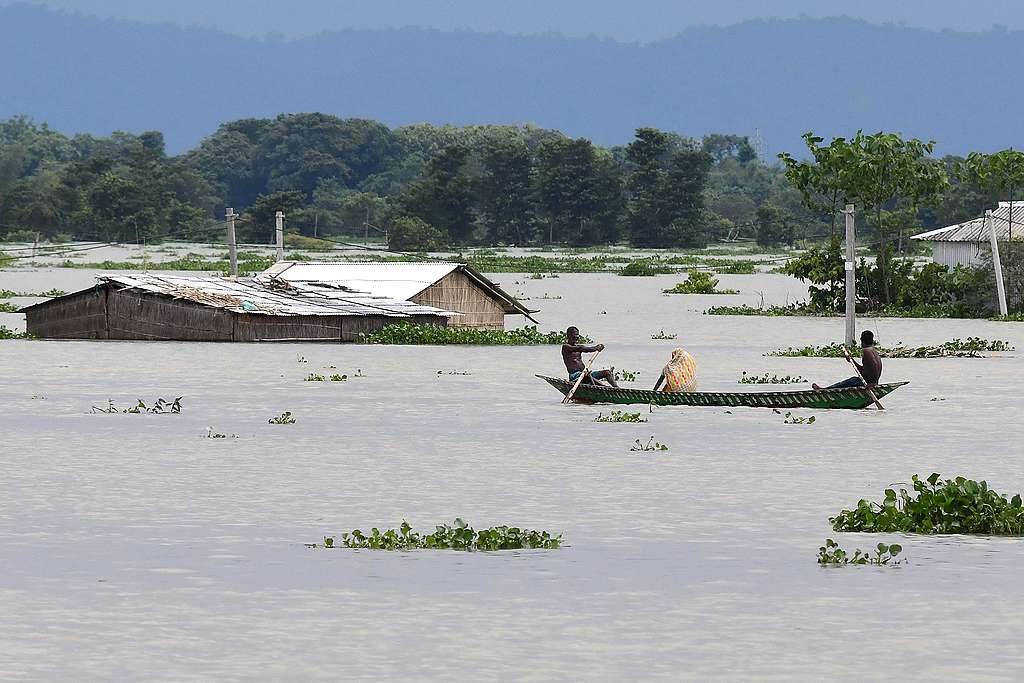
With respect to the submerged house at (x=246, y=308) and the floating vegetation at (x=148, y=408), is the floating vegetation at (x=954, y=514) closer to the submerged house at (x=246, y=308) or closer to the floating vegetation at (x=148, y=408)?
the floating vegetation at (x=148, y=408)

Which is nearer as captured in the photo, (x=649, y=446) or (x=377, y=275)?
(x=649, y=446)

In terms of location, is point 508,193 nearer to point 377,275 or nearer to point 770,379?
point 377,275

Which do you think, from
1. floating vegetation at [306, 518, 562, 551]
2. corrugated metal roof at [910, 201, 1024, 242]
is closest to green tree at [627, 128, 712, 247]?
corrugated metal roof at [910, 201, 1024, 242]

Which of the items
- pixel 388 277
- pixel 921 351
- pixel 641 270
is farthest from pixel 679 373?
pixel 641 270

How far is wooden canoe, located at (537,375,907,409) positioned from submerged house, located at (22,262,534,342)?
14664mm

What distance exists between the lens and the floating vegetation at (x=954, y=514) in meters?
12.9

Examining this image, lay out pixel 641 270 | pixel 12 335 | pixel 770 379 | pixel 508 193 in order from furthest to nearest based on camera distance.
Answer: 1. pixel 508 193
2. pixel 641 270
3. pixel 12 335
4. pixel 770 379

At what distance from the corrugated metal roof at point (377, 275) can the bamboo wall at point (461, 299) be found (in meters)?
0.24

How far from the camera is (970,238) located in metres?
50.6

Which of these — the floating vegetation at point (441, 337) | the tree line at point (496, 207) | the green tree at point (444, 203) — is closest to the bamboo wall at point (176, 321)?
the floating vegetation at point (441, 337)

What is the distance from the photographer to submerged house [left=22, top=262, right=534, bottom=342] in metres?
37.1

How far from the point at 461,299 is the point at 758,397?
1888 centimetres

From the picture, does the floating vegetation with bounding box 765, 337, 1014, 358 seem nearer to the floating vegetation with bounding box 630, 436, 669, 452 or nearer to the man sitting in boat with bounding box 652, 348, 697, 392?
the man sitting in boat with bounding box 652, 348, 697, 392

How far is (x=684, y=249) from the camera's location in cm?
11806
